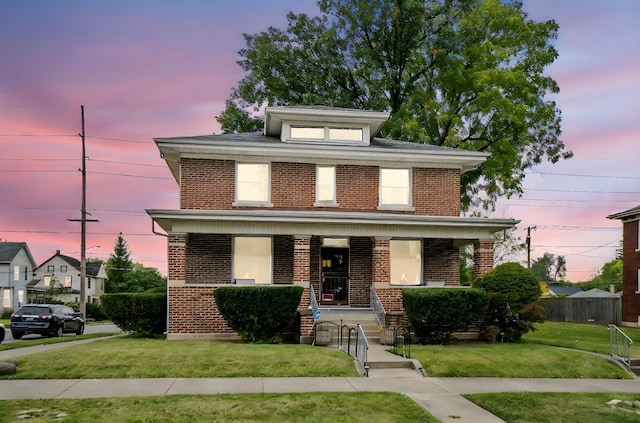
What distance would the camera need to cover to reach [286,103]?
3512cm

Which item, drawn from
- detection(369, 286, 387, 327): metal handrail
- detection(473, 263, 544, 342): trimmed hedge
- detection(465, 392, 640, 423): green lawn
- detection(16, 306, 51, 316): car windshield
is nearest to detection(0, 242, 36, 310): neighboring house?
detection(16, 306, 51, 316): car windshield

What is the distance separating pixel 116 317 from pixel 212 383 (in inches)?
331

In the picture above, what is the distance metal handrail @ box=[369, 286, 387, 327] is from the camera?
61.9 ft

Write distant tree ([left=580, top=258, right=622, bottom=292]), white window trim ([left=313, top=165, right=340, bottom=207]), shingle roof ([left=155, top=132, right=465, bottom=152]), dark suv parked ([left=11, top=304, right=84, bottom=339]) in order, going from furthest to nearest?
1. distant tree ([left=580, top=258, right=622, bottom=292])
2. dark suv parked ([left=11, top=304, right=84, bottom=339])
3. white window trim ([left=313, top=165, right=340, bottom=207])
4. shingle roof ([left=155, top=132, right=465, bottom=152])

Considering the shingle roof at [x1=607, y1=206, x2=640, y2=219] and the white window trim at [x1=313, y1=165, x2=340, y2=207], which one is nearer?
the white window trim at [x1=313, y1=165, x2=340, y2=207]

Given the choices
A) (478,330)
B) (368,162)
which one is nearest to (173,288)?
(368,162)

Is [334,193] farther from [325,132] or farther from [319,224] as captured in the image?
[325,132]

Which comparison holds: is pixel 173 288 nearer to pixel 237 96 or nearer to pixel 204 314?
pixel 204 314

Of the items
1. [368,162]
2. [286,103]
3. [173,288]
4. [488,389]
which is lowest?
[488,389]

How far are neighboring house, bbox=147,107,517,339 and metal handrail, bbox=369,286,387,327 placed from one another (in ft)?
0.59

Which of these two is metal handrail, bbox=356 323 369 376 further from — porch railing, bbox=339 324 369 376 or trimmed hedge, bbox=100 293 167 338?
trimmed hedge, bbox=100 293 167 338

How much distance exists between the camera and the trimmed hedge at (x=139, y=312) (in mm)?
18922

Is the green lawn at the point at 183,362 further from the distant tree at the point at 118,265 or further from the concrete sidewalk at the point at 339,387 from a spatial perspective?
the distant tree at the point at 118,265

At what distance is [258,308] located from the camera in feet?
56.2
